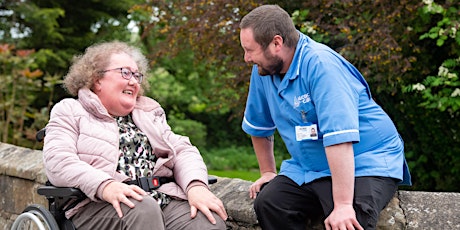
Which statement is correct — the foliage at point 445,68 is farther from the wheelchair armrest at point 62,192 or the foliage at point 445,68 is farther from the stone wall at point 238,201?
the wheelchair armrest at point 62,192

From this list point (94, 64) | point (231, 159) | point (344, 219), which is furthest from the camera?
point (231, 159)

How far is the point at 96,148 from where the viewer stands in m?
2.86

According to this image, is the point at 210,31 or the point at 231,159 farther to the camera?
the point at 231,159

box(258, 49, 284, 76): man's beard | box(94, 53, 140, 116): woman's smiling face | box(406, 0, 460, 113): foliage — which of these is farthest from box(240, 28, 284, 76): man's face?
box(406, 0, 460, 113): foliage

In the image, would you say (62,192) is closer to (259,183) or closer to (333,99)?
(259,183)

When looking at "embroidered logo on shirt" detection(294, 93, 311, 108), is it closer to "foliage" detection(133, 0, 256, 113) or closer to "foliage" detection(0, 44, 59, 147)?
"foliage" detection(133, 0, 256, 113)

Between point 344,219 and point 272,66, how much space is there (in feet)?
2.26

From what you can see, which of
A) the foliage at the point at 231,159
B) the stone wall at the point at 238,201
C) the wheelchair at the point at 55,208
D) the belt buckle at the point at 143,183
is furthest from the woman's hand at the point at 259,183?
the foliage at the point at 231,159

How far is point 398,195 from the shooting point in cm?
293

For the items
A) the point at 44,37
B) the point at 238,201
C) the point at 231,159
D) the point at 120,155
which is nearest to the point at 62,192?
the point at 120,155

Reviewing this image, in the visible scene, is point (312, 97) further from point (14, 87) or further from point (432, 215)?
point (14, 87)

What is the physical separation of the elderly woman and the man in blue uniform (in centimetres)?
35

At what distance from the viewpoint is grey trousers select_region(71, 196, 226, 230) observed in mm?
2631

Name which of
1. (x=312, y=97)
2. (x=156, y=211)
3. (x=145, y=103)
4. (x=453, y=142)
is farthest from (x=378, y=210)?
(x=453, y=142)
